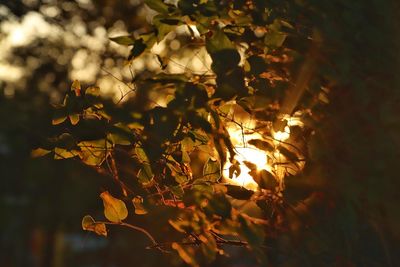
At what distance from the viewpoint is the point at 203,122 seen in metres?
2.67

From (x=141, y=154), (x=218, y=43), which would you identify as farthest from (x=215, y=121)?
(x=141, y=154)

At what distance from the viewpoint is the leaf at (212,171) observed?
3254mm

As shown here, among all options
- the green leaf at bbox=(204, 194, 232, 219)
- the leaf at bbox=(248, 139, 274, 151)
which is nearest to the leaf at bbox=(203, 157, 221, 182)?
the leaf at bbox=(248, 139, 274, 151)

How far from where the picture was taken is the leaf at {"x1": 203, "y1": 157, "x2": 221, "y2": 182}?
3254 mm

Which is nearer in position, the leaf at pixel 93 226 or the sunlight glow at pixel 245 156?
the sunlight glow at pixel 245 156

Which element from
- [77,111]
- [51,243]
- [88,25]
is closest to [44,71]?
[88,25]

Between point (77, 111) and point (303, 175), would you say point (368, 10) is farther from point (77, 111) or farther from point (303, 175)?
point (77, 111)

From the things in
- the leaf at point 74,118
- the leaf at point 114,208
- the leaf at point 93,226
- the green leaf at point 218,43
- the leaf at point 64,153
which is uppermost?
the green leaf at point 218,43

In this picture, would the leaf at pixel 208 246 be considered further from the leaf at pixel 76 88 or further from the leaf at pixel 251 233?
the leaf at pixel 76 88

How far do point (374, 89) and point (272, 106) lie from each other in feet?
1.33

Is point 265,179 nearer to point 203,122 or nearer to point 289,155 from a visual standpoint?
point 289,155

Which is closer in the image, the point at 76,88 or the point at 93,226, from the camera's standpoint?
the point at 76,88

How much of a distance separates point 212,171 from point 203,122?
648mm

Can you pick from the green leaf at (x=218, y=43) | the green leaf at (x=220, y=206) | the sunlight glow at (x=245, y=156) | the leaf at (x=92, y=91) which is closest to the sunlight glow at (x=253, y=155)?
the sunlight glow at (x=245, y=156)
